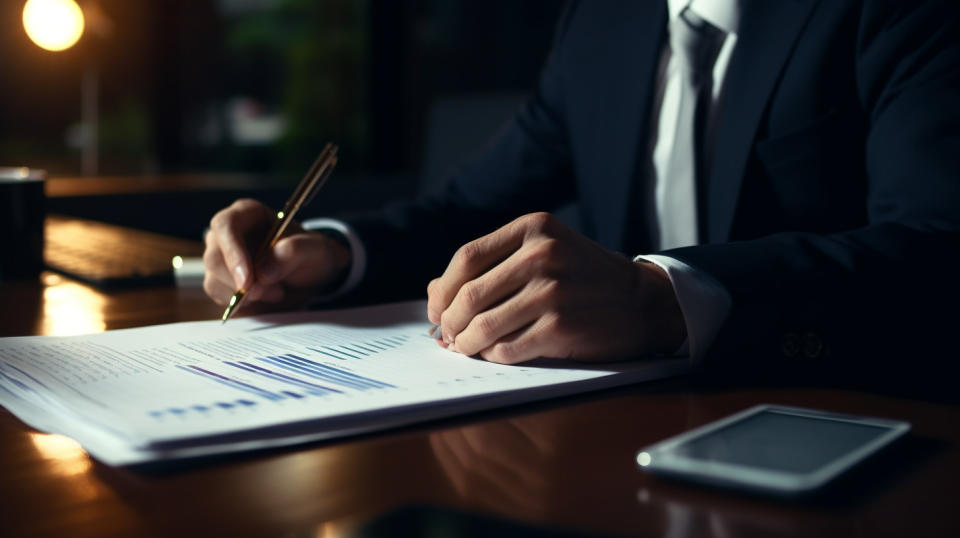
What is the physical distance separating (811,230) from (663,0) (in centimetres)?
40

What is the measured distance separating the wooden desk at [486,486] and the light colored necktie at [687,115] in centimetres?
68

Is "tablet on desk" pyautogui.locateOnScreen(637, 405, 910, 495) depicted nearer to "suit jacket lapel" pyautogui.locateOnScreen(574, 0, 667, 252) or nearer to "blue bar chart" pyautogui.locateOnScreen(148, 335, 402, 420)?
"blue bar chart" pyautogui.locateOnScreen(148, 335, 402, 420)

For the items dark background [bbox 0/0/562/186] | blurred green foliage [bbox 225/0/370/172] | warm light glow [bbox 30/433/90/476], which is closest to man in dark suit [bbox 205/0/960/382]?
warm light glow [bbox 30/433/90/476]

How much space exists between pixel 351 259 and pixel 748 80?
527 millimetres

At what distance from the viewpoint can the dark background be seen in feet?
11.8

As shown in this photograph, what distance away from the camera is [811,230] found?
108 cm

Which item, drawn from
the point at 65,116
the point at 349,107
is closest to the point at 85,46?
the point at 65,116

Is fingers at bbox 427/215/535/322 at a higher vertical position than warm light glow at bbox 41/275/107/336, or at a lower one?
higher

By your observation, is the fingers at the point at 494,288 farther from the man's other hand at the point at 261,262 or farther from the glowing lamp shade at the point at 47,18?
the glowing lamp shade at the point at 47,18

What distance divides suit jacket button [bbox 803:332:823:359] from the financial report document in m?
0.10

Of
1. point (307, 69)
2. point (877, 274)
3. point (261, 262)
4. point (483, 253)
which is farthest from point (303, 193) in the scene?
point (307, 69)

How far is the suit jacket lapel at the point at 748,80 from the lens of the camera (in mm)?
1039

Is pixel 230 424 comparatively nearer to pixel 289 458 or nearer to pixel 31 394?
pixel 289 458

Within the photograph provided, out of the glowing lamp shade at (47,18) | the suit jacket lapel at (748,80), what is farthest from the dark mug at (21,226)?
the suit jacket lapel at (748,80)
